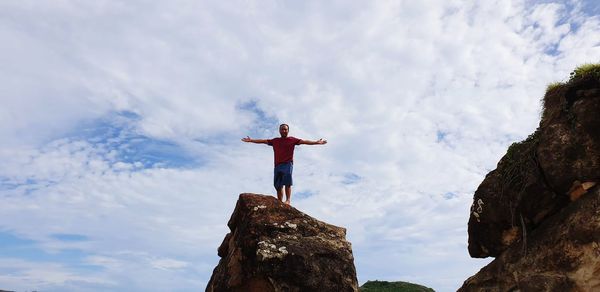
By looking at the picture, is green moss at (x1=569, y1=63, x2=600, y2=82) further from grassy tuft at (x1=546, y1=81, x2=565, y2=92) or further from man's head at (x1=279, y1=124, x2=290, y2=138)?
man's head at (x1=279, y1=124, x2=290, y2=138)

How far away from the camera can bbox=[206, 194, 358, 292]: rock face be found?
1638 centimetres

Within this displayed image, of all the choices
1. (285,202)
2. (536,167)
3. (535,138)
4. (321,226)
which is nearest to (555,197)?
(536,167)

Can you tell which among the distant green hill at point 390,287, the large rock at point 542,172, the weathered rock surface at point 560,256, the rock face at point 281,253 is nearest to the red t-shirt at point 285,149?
the rock face at point 281,253

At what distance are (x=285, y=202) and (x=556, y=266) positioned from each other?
35.2 ft

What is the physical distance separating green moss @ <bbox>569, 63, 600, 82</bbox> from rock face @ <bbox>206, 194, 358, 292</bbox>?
9.73m

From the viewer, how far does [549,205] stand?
44.0 ft

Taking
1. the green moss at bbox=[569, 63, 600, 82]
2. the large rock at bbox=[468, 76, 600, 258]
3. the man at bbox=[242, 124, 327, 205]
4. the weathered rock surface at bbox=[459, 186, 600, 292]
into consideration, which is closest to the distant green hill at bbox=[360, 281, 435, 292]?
the man at bbox=[242, 124, 327, 205]

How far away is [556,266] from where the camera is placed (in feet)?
40.5

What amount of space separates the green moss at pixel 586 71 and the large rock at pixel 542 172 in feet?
0.55

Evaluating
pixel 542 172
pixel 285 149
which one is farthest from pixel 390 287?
pixel 542 172

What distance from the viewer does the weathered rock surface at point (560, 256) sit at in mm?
11586

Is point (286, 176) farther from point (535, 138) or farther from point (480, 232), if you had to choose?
point (535, 138)

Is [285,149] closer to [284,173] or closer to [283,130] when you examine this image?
[283,130]

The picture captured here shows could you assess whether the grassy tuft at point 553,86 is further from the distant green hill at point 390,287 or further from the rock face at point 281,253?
the distant green hill at point 390,287
